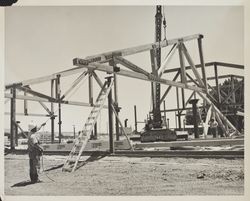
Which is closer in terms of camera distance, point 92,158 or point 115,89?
point 92,158

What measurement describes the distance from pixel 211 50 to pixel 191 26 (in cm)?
53

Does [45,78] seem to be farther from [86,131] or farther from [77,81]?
[86,131]

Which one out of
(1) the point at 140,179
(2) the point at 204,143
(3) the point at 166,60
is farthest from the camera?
(3) the point at 166,60

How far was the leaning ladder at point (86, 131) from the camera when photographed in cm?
566

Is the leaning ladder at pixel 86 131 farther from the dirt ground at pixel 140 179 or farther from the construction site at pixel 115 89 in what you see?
the dirt ground at pixel 140 179

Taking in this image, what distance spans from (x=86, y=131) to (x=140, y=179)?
1.27 metres

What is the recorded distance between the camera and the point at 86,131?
19.7ft

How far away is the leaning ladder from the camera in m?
5.66

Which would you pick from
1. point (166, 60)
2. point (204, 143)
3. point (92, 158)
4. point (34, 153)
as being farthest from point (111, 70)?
point (204, 143)

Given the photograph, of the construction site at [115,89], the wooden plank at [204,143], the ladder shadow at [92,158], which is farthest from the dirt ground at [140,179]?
the wooden plank at [204,143]

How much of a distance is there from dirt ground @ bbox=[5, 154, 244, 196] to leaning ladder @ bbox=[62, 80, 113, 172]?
0.16 metres

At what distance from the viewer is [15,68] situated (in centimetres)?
563

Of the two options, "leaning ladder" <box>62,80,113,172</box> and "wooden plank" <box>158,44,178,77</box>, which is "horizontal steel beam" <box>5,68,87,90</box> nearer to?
"leaning ladder" <box>62,80,113,172</box>

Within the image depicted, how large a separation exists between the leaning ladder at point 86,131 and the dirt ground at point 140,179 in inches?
6.5
